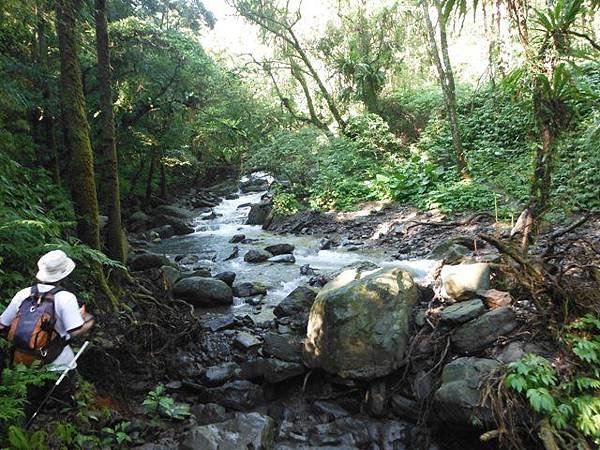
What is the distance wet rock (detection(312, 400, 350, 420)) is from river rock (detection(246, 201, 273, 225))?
11.8 meters

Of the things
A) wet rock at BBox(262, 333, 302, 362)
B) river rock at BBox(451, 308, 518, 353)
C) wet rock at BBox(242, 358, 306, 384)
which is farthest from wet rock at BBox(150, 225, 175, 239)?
river rock at BBox(451, 308, 518, 353)

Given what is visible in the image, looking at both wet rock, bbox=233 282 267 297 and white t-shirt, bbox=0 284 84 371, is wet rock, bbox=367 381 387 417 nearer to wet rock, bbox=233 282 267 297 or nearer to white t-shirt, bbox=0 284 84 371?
white t-shirt, bbox=0 284 84 371

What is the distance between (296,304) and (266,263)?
385 cm

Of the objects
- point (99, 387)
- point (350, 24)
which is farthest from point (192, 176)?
point (99, 387)

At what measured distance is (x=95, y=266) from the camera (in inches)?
226

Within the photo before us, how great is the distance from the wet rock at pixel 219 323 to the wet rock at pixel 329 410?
2.38 metres

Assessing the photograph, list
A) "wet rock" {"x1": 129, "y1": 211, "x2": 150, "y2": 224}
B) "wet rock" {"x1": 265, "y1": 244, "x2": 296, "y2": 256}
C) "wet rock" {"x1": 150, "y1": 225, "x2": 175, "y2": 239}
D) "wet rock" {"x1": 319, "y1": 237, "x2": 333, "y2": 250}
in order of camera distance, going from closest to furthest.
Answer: "wet rock" {"x1": 265, "y1": 244, "x2": 296, "y2": 256} < "wet rock" {"x1": 319, "y1": 237, "x2": 333, "y2": 250} < "wet rock" {"x1": 150, "y1": 225, "x2": 175, "y2": 239} < "wet rock" {"x1": 129, "y1": 211, "x2": 150, "y2": 224}

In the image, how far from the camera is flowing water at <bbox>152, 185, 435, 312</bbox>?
29.1ft

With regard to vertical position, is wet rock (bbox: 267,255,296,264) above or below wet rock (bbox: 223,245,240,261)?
below

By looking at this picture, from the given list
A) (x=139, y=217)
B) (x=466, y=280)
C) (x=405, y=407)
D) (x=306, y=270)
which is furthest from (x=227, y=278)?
(x=139, y=217)

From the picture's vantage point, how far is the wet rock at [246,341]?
612cm

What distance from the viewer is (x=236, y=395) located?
16.6 ft

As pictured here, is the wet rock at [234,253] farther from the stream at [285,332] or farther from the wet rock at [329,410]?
the wet rock at [329,410]

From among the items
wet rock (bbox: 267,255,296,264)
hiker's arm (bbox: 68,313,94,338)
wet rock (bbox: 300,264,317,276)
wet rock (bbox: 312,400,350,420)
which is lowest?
wet rock (bbox: 312,400,350,420)
